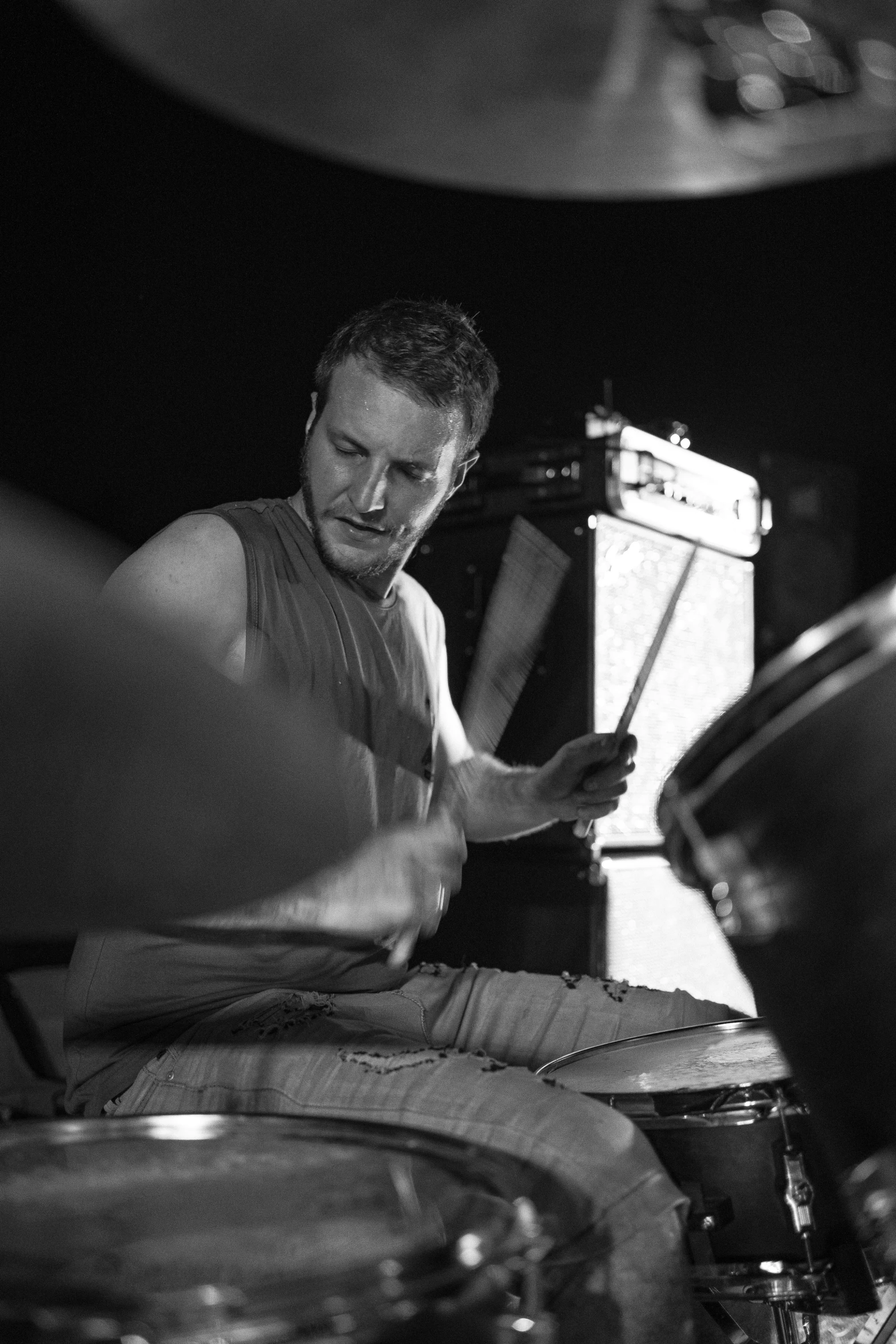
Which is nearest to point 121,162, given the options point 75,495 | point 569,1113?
point 75,495

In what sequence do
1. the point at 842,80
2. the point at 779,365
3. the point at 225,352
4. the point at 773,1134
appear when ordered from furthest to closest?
the point at 779,365 < the point at 225,352 < the point at 773,1134 < the point at 842,80

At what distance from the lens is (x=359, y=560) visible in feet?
5.26

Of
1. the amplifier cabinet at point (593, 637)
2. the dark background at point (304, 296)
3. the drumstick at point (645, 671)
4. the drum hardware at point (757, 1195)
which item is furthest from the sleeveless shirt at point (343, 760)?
the dark background at point (304, 296)

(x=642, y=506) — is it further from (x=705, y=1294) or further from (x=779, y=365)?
(x=705, y=1294)

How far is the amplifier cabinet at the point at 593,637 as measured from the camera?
2.52 m

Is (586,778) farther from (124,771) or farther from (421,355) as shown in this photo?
(124,771)

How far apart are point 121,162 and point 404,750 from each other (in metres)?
1.31

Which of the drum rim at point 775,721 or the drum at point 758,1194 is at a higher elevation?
the drum rim at point 775,721

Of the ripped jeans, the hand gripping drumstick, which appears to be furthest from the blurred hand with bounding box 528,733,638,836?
the ripped jeans

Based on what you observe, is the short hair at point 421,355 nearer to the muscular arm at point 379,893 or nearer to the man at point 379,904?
the man at point 379,904

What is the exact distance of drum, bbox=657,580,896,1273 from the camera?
69 centimetres

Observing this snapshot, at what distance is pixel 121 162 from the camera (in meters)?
2.34

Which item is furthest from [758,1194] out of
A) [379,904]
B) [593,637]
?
[593,637]

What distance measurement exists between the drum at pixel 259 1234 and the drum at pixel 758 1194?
0.37 meters
